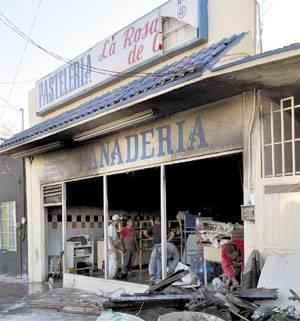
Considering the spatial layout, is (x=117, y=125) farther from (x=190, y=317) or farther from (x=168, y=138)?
(x=190, y=317)

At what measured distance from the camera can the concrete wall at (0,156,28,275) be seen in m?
14.6

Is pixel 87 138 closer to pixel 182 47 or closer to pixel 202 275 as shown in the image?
pixel 182 47

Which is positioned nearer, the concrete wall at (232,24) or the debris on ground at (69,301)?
the concrete wall at (232,24)

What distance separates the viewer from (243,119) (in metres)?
7.54

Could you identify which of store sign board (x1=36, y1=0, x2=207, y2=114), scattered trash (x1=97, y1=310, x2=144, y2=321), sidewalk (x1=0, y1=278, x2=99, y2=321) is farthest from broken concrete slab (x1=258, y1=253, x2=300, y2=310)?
store sign board (x1=36, y1=0, x2=207, y2=114)

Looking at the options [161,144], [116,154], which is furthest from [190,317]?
[116,154]

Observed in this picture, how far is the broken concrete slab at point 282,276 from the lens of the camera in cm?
628

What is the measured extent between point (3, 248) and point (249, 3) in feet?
37.7

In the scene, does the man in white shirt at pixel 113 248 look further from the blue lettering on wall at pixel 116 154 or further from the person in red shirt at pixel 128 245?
the blue lettering on wall at pixel 116 154

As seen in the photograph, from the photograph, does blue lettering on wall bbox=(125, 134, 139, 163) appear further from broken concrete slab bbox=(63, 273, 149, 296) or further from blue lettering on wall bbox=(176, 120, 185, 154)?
broken concrete slab bbox=(63, 273, 149, 296)

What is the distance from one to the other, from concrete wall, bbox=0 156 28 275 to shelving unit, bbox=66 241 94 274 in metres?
2.06

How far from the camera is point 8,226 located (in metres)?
15.7

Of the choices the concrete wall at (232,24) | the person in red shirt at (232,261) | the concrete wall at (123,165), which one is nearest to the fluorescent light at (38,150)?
the concrete wall at (123,165)

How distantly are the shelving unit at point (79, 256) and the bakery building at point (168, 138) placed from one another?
0.10ft
